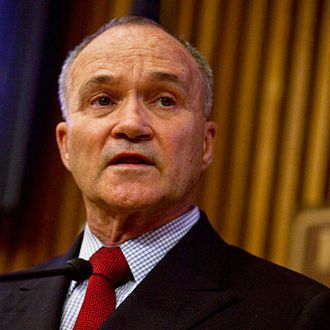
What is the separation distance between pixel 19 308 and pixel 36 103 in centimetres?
102

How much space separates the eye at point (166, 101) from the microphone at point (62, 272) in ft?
1.39

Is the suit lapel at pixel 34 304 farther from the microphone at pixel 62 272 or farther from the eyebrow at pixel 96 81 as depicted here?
the eyebrow at pixel 96 81

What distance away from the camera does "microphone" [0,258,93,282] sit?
1532 millimetres

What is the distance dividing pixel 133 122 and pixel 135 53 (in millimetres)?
192

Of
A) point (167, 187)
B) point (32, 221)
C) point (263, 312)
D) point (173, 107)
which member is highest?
point (173, 107)

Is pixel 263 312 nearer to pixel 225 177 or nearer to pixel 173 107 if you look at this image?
pixel 173 107

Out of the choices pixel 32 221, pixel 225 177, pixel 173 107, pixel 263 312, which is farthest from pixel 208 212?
pixel 263 312

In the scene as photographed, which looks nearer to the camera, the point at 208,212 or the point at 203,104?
the point at 203,104

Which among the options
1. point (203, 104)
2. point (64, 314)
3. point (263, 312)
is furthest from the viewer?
point (203, 104)

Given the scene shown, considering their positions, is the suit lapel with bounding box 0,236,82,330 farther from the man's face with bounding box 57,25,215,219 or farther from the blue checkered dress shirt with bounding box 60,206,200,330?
the man's face with bounding box 57,25,215,219

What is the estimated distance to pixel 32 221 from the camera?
110 inches

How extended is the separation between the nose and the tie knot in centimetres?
23

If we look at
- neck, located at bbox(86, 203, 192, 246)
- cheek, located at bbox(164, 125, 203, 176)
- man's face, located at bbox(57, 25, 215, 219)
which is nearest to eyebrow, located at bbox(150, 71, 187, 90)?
man's face, located at bbox(57, 25, 215, 219)

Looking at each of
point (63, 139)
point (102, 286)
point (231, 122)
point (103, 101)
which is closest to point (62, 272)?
point (102, 286)
